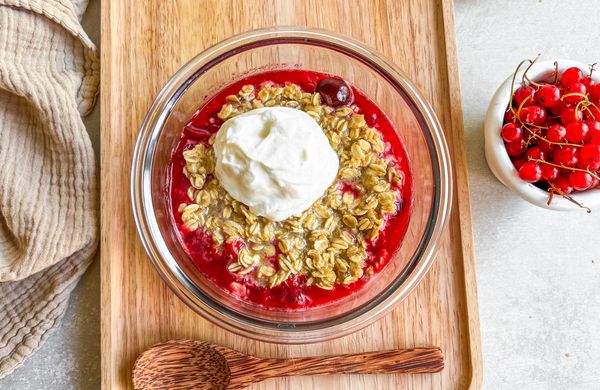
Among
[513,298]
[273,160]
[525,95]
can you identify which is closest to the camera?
[273,160]

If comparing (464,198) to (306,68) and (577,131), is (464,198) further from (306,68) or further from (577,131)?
(306,68)

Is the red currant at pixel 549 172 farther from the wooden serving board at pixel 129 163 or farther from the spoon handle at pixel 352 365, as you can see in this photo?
the spoon handle at pixel 352 365

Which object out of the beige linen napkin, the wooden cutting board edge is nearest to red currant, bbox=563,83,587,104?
the wooden cutting board edge

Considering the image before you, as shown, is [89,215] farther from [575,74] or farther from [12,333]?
[575,74]

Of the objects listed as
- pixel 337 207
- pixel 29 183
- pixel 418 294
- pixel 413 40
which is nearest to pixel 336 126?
pixel 337 207

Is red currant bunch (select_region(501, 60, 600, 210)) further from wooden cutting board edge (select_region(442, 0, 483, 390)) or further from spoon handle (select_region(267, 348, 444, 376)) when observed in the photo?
spoon handle (select_region(267, 348, 444, 376))

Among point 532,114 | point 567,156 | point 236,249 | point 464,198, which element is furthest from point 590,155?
point 236,249
